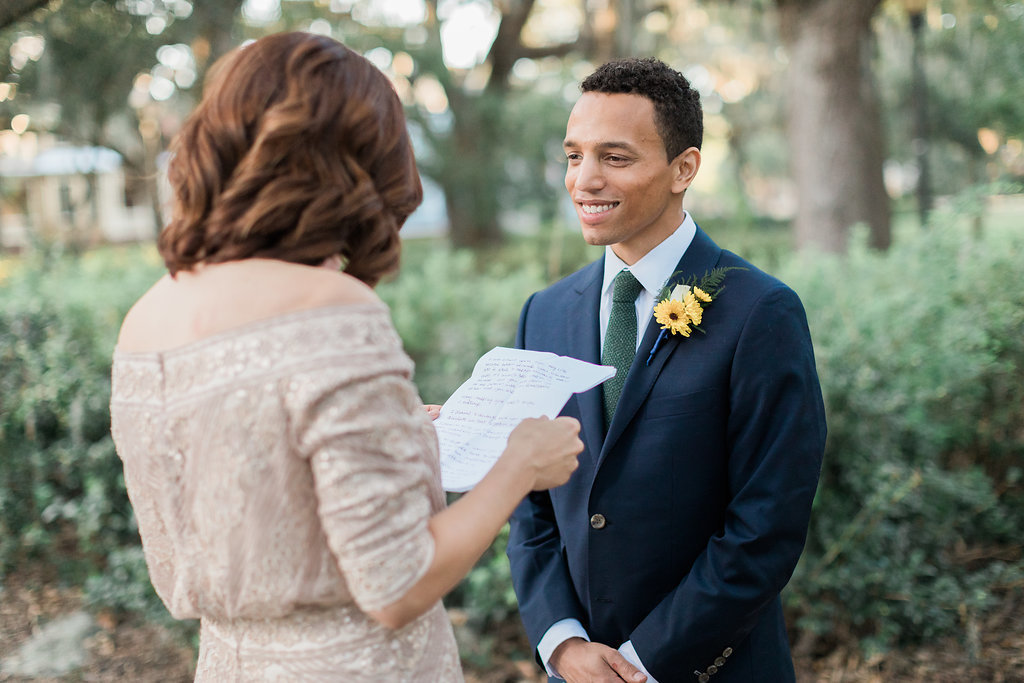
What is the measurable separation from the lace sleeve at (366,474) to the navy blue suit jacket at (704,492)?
826mm

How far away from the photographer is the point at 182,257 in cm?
145

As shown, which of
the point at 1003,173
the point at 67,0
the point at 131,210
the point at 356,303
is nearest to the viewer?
the point at 356,303

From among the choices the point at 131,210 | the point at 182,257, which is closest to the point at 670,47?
the point at 182,257

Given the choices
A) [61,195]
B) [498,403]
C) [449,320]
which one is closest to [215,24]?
[449,320]

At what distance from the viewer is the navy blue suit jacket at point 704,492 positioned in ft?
6.40

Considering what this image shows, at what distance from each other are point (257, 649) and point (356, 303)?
0.68 m

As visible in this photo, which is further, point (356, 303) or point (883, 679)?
point (883, 679)

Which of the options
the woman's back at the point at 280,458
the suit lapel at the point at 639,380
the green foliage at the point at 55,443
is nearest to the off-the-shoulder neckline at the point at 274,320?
the woman's back at the point at 280,458

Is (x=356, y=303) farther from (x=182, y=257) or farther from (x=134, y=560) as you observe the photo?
(x=134, y=560)

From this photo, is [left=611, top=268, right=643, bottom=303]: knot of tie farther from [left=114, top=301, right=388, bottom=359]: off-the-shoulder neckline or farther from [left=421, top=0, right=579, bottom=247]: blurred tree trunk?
[left=421, top=0, right=579, bottom=247]: blurred tree trunk

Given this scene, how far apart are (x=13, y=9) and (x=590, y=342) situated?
10.7 feet

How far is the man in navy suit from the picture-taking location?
6.42ft

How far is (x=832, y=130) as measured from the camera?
27.0 ft

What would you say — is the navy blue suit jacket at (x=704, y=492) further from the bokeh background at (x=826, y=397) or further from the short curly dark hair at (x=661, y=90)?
the bokeh background at (x=826, y=397)
